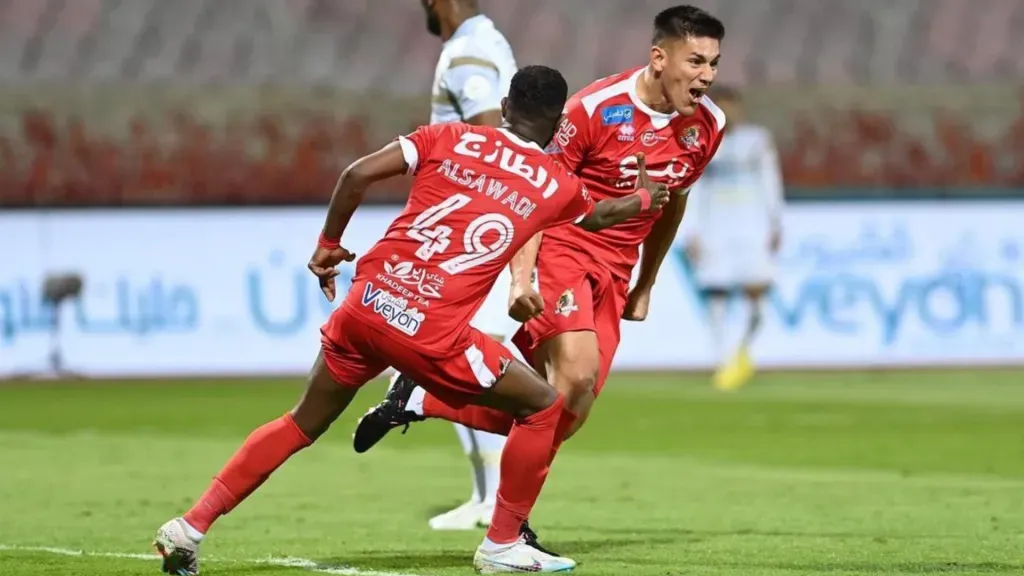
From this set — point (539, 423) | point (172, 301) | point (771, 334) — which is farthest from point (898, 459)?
point (172, 301)

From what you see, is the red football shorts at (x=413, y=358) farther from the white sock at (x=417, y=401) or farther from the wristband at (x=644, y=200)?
the wristband at (x=644, y=200)

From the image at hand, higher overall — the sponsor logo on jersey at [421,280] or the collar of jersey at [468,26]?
the collar of jersey at [468,26]

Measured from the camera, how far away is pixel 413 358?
618cm

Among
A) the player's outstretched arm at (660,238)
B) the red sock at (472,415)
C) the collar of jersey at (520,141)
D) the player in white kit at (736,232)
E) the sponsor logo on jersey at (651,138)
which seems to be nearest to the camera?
the collar of jersey at (520,141)

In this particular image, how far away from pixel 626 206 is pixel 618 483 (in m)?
3.75

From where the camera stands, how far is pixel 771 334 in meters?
17.7

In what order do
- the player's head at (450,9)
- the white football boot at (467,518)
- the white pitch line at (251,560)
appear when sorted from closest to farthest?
the white pitch line at (251,560)
the white football boot at (467,518)
the player's head at (450,9)

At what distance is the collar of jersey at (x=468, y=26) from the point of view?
8.38 metres

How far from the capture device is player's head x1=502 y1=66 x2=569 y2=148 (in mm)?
6285

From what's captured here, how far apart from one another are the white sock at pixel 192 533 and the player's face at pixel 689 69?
95.5 inches

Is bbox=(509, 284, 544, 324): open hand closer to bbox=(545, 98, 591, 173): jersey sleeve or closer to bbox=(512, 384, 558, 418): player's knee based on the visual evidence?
bbox=(512, 384, 558, 418): player's knee

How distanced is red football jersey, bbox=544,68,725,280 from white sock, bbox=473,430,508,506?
3.93 feet

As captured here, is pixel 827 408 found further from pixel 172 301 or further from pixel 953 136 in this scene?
pixel 953 136

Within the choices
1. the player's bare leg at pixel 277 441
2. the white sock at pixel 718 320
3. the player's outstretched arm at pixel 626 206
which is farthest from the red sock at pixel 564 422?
the white sock at pixel 718 320
